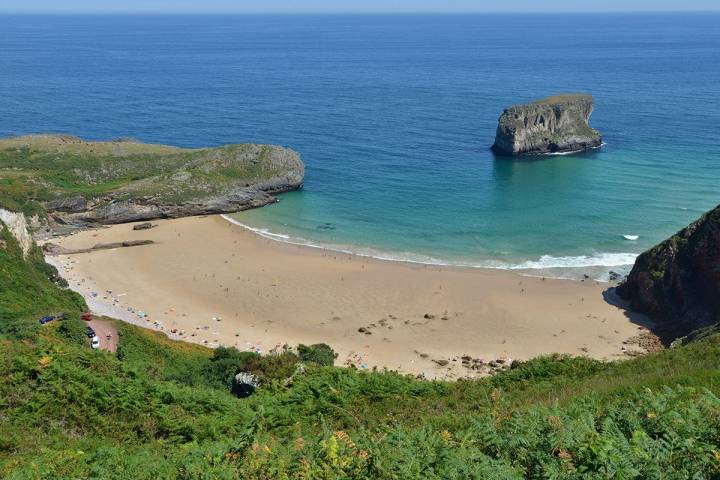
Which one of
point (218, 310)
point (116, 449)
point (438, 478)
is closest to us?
point (438, 478)

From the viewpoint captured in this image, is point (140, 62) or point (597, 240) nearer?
point (597, 240)

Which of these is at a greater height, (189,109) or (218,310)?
(189,109)

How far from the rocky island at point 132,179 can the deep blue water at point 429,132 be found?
3.60 metres

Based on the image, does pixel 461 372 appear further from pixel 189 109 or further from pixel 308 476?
pixel 189 109

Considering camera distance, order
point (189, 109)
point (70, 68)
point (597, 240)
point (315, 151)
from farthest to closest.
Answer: point (70, 68)
point (189, 109)
point (315, 151)
point (597, 240)

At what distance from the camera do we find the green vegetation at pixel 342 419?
10102 mm

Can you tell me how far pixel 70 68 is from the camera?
146m

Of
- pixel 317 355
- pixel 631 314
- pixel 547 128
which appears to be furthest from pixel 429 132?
pixel 317 355

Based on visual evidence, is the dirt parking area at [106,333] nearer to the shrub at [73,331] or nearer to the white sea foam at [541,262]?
the shrub at [73,331]

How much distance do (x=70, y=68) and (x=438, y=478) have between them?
521ft

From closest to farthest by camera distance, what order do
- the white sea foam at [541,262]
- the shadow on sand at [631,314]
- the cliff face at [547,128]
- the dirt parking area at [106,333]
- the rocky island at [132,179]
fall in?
1. the dirt parking area at [106,333]
2. the shadow on sand at [631,314]
3. the white sea foam at [541,262]
4. the rocky island at [132,179]
5. the cliff face at [547,128]

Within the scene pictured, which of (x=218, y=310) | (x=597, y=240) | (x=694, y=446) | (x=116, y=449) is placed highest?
(x=694, y=446)

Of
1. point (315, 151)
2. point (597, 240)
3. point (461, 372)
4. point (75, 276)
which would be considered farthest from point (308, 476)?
point (315, 151)

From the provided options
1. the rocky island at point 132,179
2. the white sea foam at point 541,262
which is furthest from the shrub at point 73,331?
the rocky island at point 132,179
